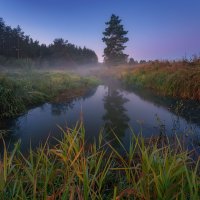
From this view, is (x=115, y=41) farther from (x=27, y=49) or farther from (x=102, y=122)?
(x=102, y=122)

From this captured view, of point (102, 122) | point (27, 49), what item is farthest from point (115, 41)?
point (102, 122)

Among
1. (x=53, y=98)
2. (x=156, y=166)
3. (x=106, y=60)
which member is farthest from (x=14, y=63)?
(x=156, y=166)

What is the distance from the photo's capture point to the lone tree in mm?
45188

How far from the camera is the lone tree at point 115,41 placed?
148 ft

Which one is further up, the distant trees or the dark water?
the distant trees

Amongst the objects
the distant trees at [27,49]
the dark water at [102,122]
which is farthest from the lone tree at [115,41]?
the dark water at [102,122]

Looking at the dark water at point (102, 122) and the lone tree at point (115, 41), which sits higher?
the lone tree at point (115, 41)

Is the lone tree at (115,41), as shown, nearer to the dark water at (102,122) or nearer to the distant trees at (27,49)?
the distant trees at (27,49)

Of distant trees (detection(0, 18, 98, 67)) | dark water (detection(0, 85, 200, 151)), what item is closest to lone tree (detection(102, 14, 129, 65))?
distant trees (detection(0, 18, 98, 67))

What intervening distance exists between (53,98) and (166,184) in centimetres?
853

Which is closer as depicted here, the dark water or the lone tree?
the dark water

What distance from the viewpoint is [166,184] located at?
1.88 m

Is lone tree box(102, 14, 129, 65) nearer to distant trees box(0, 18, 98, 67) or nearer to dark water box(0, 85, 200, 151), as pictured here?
distant trees box(0, 18, 98, 67)

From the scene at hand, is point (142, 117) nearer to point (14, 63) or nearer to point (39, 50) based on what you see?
point (14, 63)
